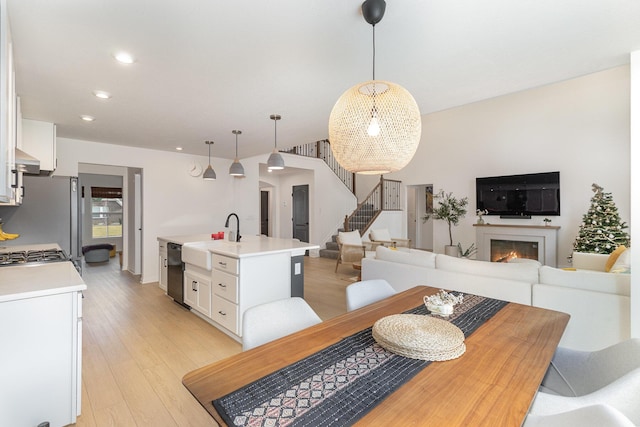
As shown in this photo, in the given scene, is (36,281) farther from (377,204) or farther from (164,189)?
(377,204)

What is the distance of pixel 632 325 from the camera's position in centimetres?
195

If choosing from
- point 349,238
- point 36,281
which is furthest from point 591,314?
point 349,238

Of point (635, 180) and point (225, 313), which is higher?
point (635, 180)

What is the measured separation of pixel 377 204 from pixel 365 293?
7.02 metres

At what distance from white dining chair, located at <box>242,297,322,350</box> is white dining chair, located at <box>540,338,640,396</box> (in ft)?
3.80

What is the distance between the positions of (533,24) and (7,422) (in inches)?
140

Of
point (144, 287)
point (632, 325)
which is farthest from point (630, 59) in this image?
point (144, 287)

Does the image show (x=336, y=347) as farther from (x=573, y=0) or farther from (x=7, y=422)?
(x=573, y=0)

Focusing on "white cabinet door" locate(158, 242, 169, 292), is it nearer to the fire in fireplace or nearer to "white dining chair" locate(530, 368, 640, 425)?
"white dining chair" locate(530, 368, 640, 425)

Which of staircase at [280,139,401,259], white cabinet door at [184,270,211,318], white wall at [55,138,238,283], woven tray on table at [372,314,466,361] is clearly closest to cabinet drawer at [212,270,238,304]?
white cabinet door at [184,270,211,318]

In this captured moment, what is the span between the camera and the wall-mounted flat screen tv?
569cm

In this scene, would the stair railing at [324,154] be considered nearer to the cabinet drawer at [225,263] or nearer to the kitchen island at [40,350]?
the cabinet drawer at [225,263]

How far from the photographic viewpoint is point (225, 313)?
303 centimetres

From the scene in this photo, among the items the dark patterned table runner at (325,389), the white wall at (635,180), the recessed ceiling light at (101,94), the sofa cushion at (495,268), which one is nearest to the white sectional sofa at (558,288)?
the sofa cushion at (495,268)
